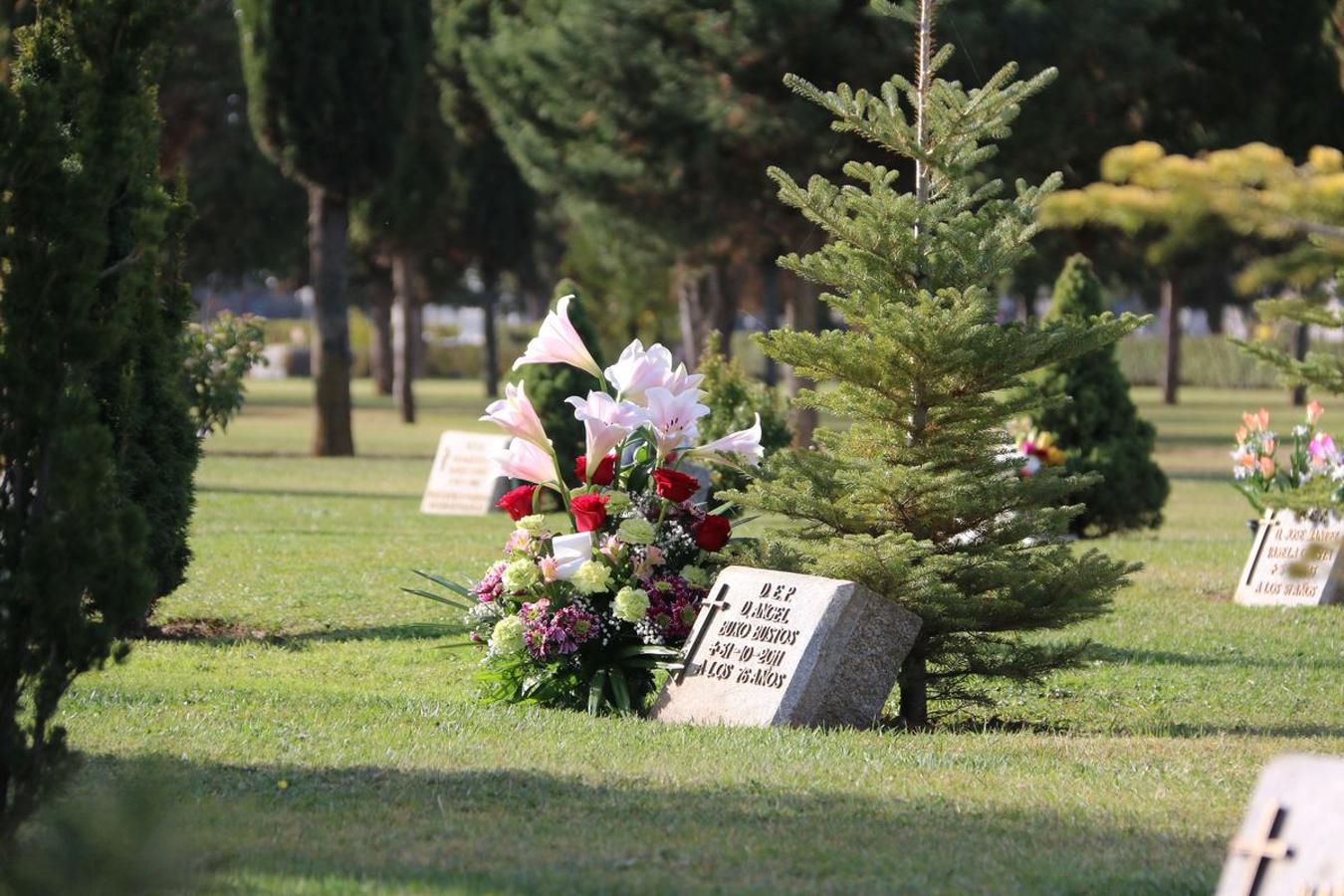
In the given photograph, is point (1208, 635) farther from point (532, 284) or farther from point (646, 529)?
point (532, 284)

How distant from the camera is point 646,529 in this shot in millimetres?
8500

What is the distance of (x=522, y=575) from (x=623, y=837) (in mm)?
2762

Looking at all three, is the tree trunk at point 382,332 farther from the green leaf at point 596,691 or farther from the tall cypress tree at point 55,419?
the tall cypress tree at point 55,419

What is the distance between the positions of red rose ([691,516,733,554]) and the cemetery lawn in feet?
3.47

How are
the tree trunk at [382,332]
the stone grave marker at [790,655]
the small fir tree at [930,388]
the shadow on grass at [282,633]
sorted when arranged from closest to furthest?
the stone grave marker at [790,655], the small fir tree at [930,388], the shadow on grass at [282,633], the tree trunk at [382,332]

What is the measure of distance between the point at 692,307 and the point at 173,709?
4269 cm

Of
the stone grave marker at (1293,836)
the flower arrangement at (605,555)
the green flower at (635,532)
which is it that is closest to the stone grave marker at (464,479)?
the flower arrangement at (605,555)

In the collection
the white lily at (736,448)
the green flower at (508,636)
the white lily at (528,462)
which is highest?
the white lily at (736,448)

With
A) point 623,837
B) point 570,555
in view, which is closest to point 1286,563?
point 570,555

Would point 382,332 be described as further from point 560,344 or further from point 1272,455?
point 560,344

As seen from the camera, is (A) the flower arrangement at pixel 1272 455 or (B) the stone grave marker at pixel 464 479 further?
(B) the stone grave marker at pixel 464 479

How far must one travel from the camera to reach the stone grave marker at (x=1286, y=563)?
1294cm

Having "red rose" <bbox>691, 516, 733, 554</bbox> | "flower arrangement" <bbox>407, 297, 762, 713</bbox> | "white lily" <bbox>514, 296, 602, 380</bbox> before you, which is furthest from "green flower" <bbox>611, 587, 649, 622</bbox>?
"white lily" <bbox>514, 296, 602, 380</bbox>

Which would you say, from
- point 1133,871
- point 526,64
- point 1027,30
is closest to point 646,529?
point 1133,871
